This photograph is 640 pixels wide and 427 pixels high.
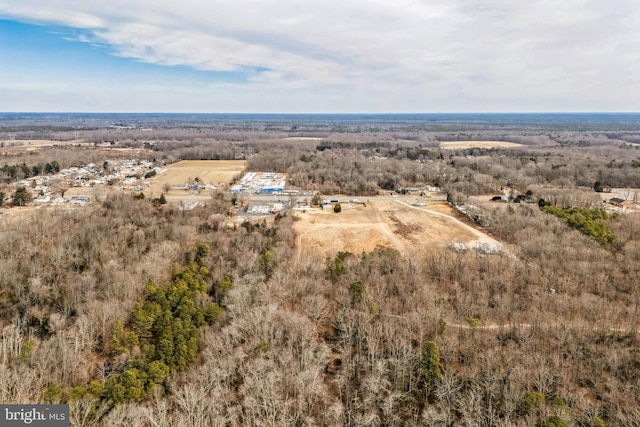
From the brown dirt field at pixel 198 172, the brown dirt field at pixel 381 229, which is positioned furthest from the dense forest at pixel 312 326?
the brown dirt field at pixel 198 172

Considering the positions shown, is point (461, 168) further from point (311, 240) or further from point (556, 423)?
point (556, 423)

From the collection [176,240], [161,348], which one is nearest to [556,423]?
[161,348]

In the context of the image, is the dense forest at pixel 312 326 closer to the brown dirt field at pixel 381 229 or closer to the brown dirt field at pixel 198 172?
the brown dirt field at pixel 381 229

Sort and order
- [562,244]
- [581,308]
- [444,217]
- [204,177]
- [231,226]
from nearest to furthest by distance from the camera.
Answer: [581,308], [562,244], [231,226], [444,217], [204,177]

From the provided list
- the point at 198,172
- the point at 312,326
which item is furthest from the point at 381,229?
the point at 198,172

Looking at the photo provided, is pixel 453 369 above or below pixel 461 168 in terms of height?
below

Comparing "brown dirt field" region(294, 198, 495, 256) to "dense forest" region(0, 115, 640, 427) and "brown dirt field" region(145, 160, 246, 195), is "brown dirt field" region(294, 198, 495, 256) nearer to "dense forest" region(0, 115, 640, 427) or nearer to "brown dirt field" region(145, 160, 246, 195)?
"dense forest" region(0, 115, 640, 427)

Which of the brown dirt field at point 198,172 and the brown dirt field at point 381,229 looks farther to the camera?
the brown dirt field at point 198,172
